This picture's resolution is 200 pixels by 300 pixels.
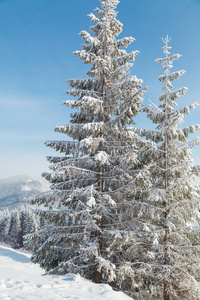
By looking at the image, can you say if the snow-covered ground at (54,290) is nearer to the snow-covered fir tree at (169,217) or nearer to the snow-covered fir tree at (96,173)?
the snow-covered fir tree at (96,173)

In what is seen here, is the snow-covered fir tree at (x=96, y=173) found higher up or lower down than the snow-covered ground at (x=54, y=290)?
higher up

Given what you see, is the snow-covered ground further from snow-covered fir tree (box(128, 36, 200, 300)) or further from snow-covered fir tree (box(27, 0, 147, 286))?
snow-covered fir tree (box(128, 36, 200, 300))

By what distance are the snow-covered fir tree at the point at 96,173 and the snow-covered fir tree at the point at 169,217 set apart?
29.4 inches

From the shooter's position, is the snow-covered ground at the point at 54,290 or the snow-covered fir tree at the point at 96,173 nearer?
the snow-covered ground at the point at 54,290

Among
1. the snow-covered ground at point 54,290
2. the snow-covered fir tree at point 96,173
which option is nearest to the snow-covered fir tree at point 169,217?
the snow-covered fir tree at point 96,173

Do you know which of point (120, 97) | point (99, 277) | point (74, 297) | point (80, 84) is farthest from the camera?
point (80, 84)

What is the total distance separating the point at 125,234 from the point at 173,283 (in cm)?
287

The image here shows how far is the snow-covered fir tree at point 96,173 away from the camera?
22.8ft

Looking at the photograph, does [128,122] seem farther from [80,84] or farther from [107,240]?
[107,240]

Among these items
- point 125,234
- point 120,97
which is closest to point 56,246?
point 125,234

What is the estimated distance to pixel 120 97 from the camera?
314 inches

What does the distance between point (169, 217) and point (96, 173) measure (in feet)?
10.8

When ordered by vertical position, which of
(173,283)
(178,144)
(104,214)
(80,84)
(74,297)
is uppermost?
(80,84)

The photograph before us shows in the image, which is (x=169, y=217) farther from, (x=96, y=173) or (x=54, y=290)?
(x=54, y=290)
